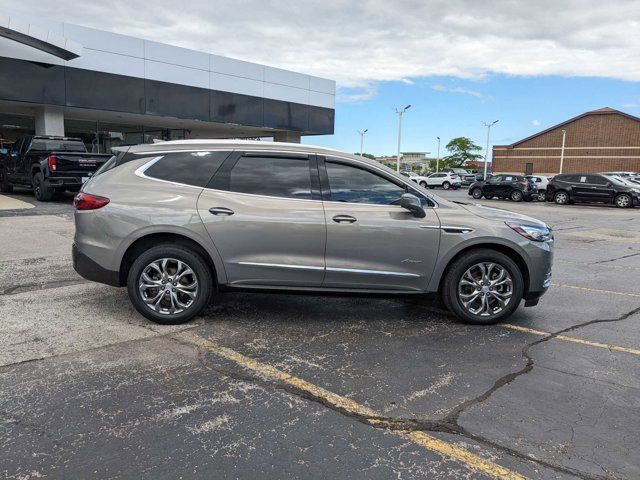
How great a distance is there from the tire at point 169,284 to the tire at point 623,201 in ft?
87.0

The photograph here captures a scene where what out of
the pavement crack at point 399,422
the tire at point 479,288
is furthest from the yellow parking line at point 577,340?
the pavement crack at point 399,422

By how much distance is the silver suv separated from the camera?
16.0 ft

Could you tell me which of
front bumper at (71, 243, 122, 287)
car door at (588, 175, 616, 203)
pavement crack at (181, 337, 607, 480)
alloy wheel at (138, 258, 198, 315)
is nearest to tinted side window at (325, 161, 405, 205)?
alloy wheel at (138, 258, 198, 315)

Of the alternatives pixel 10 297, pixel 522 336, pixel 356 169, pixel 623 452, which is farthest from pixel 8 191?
pixel 623 452

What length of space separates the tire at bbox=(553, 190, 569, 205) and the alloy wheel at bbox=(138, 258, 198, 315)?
27292 millimetres

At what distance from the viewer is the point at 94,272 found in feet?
16.4

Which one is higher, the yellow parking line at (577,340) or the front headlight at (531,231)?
the front headlight at (531,231)

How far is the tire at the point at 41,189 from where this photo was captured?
15492mm

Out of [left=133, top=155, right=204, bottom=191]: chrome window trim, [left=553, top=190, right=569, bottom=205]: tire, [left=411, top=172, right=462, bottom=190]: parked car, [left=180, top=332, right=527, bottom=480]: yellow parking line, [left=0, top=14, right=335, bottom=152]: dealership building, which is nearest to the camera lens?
[left=180, top=332, right=527, bottom=480]: yellow parking line

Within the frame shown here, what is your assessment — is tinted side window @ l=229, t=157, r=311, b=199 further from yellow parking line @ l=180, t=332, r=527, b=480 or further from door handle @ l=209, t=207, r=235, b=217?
yellow parking line @ l=180, t=332, r=527, b=480

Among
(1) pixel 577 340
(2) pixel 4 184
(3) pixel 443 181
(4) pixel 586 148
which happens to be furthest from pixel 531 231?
(4) pixel 586 148

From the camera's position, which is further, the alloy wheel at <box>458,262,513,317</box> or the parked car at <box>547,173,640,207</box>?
the parked car at <box>547,173,640,207</box>

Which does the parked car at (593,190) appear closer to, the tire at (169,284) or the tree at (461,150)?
the tire at (169,284)

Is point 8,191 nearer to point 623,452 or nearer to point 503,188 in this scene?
point 623,452
